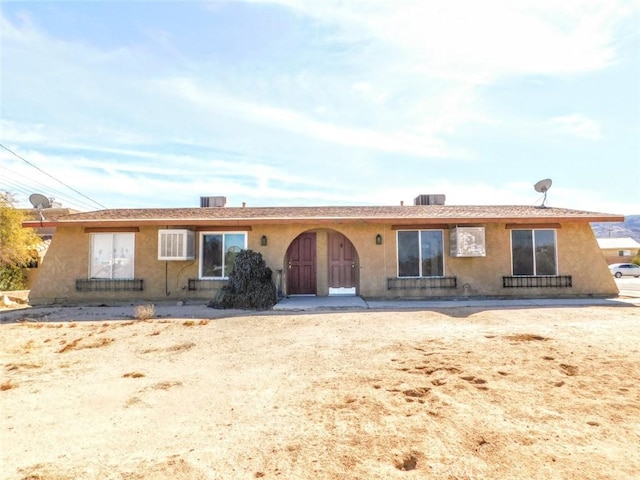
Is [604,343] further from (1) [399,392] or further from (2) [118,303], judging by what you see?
(2) [118,303]

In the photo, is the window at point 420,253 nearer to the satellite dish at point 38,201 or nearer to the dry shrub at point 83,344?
the dry shrub at point 83,344

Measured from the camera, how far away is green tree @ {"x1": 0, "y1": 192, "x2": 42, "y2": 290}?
14914 mm

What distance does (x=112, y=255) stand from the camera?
36.4 feet

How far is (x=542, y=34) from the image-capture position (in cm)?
790

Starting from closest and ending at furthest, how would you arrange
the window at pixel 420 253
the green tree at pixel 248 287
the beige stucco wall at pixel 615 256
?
the green tree at pixel 248 287, the window at pixel 420 253, the beige stucco wall at pixel 615 256

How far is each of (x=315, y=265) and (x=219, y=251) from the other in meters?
3.10

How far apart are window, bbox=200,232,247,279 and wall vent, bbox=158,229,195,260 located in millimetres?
616

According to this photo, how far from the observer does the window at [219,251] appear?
1102 cm

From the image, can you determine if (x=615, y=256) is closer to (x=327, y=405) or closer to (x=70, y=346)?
(x=327, y=405)

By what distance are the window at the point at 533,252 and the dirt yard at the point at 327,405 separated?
14.3ft

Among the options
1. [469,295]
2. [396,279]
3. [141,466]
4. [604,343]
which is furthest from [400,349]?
[469,295]

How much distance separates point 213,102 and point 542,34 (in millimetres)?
9381

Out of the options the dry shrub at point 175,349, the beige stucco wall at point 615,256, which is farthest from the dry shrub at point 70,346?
the beige stucco wall at point 615,256

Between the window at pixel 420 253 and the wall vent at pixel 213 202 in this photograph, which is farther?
the wall vent at pixel 213 202
